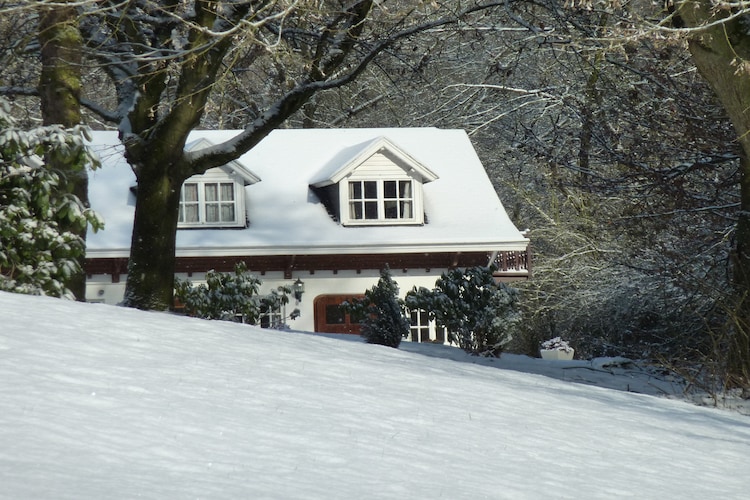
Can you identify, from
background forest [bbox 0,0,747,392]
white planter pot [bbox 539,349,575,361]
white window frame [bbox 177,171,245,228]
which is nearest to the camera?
background forest [bbox 0,0,747,392]

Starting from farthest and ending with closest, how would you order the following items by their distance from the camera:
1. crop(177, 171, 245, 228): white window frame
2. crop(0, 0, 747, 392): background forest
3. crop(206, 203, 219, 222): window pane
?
1. crop(206, 203, 219, 222): window pane
2. crop(177, 171, 245, 228): white window frame
3. crop(0, 0, 747, 392): background forest

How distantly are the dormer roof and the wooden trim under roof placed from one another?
1968mm

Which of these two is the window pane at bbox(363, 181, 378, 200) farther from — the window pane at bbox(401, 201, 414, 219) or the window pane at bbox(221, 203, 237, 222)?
the window pane at bbox(221, 203, 237, 222)

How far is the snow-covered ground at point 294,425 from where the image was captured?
15.9ft

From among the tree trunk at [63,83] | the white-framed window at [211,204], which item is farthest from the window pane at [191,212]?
the tree trunk at [63,83]

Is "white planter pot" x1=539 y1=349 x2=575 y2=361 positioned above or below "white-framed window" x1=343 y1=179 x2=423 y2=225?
below

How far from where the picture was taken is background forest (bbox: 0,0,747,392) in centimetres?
1346

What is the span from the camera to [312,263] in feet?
80.1

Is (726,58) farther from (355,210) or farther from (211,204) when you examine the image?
(211,204)

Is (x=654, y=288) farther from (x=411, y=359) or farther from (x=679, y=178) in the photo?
(x=411, y=359)

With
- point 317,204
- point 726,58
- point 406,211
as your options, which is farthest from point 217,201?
point 726,58

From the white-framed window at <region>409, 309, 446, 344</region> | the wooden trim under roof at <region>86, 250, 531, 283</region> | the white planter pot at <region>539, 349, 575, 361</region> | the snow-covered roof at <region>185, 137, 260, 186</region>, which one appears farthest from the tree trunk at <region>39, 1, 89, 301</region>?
the white-framed window at <region>409, 309, 446, 344</region>

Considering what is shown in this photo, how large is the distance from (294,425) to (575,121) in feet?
67.1

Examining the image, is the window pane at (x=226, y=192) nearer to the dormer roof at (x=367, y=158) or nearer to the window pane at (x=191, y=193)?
the window pane at (x=191, y=193)
